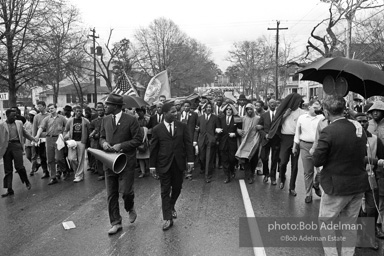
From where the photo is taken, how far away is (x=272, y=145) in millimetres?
7688

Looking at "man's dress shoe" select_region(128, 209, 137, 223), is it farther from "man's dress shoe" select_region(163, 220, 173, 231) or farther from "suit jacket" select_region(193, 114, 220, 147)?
"suit jacket" select_region(193, 114, 220, 147)

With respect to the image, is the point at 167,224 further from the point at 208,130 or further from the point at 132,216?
the point at 208,130

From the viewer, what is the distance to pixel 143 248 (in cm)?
446

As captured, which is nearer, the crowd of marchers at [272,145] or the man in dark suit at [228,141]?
the crowd of marchers at [272,145]

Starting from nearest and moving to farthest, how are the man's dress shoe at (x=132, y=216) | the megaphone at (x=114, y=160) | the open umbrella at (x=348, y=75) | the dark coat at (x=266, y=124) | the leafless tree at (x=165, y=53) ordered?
the open umbrella at (x=348, y=75)
the megaphone at (x=114, y=160)
the man's dress shoe at (x=132, y=216)
the dark coat at (x=266, y=124)
the leafless tree at (x=165, y=53)

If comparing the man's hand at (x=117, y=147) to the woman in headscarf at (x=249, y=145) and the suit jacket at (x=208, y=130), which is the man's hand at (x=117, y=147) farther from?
the woman in headscarf at (x=249, y=145)

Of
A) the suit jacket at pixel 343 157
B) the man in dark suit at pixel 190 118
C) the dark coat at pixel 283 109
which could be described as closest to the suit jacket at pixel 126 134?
the suit jacket at pixel 343 157

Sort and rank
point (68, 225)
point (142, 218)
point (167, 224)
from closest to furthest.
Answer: point (167, 224) < point (68, 225) < point (142, 218)

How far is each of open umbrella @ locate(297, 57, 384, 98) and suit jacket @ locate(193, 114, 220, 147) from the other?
3.24 m

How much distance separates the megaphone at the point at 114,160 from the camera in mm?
4832

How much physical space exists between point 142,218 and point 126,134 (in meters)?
1.49

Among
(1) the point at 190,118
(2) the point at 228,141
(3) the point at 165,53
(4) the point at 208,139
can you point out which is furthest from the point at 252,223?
(3) the point at 165,53

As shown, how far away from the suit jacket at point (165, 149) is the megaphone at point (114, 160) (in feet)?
1.53

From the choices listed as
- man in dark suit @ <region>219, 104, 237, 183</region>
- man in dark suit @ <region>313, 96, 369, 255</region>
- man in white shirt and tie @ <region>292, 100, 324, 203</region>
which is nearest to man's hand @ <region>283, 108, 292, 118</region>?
man in white shirt and tie @ <region>292, 100, 324, 203</region>
